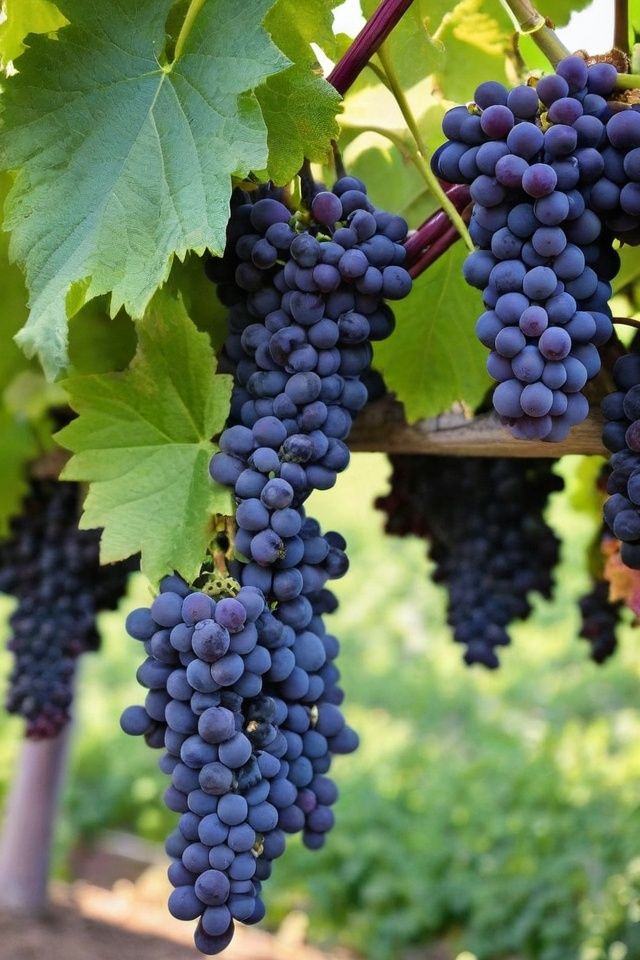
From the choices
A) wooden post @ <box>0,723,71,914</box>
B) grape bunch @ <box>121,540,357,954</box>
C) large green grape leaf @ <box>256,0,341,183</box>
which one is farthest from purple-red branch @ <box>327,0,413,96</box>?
wooden post @ <box>0,723,71,914</box>

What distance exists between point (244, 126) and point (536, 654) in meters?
4.16

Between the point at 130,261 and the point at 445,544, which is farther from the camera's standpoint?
the point at 445,544

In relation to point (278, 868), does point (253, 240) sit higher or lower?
higher

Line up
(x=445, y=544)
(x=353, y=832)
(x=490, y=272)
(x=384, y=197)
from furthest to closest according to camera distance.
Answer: (x=353, y=832), (x=445, y=544), (x=384, y=197), (x=490, y=272)

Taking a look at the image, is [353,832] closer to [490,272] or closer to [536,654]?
[536,654]

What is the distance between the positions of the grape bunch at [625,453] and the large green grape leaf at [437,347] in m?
0.22

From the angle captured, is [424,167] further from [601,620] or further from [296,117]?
[601,620]

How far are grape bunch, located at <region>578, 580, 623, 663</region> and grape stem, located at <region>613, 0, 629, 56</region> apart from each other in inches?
26.2

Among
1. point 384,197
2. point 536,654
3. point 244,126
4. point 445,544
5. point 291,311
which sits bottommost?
point 536,654

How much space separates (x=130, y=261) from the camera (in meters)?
0.73

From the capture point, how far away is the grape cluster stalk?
705mm

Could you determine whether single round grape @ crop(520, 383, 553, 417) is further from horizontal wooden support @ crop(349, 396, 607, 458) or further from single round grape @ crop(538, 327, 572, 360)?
horizontal wooden support @ crop(349, 396, 607, 458)

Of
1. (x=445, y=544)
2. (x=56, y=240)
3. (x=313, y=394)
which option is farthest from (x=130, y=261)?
(x=445, y=544)

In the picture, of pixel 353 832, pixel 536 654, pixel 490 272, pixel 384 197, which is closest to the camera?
pixel 490 272
